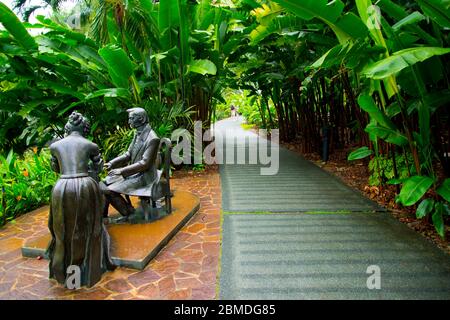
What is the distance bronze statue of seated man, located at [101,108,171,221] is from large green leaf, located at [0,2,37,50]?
3016mm

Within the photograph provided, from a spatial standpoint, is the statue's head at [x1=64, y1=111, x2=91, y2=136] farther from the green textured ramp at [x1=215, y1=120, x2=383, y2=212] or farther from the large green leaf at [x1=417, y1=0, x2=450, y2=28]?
the large green leaf at [x1=417, y1=0, x2=450, y2=28]

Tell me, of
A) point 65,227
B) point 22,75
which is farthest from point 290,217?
point 22,75

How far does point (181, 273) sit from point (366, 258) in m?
1.80

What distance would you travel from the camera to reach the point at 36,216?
4.55 metres

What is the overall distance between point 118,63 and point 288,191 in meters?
3.63

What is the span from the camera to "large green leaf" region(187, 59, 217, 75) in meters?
5.60

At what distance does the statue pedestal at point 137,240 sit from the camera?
9.78 feet

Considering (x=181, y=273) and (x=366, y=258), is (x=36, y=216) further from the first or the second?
(x=366, y=258)

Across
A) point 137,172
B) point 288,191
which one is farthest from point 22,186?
point 288,191

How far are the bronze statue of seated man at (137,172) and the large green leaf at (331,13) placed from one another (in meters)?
2.04

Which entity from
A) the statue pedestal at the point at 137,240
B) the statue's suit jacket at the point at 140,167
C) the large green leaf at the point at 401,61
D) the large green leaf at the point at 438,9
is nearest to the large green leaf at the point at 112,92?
the statue's suit jacket at the point at 140,167

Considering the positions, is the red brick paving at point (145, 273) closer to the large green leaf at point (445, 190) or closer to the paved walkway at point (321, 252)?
the paved walkway at point (321, 252)

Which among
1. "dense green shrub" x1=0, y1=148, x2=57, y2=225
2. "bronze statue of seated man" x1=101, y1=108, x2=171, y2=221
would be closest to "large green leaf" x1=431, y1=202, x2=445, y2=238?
"bronze statue of seated man" x1=101, y1=108, x2=171, y2=221

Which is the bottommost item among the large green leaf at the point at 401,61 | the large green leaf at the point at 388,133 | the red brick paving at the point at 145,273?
the red brick paving at the point at 145,273
